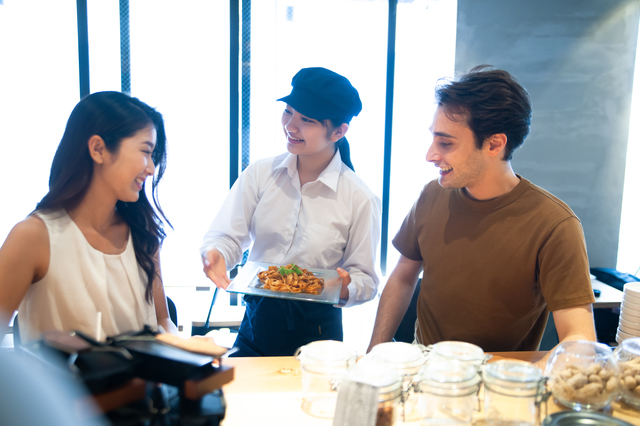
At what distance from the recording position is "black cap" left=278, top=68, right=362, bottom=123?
1.93 m

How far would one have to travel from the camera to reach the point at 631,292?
1904mm

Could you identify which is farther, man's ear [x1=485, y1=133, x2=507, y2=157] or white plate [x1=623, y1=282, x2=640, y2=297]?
white plate [x1=623, y1=282, x2=640, y2=297]

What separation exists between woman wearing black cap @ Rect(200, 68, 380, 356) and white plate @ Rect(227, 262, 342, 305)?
0.07 metres

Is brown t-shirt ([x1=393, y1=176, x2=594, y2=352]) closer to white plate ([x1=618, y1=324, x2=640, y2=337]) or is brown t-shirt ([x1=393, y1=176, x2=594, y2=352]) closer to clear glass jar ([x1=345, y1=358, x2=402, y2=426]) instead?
white plate ([x1=618, y1=324, x2=640, y2=337])

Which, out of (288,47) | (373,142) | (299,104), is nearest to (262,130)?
(288,47)

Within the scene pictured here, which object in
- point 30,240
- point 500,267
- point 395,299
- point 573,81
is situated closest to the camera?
point 30,240

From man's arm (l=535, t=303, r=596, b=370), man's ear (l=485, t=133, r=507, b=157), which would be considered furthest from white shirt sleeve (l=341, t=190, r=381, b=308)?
man's arm (l=535, t=303, r=596, b=370)

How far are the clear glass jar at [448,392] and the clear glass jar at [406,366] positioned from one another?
4 centimetres

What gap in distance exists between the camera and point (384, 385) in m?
0.97

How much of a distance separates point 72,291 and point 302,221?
987mm

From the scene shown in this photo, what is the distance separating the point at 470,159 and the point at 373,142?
2.35 meters

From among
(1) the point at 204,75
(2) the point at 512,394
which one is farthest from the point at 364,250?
(1) the point at 204,75

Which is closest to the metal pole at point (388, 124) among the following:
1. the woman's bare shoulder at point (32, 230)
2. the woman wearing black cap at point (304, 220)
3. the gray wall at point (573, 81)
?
the gray wall at point (573, 81)

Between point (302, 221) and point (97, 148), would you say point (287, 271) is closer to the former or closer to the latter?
point (302, 221)
